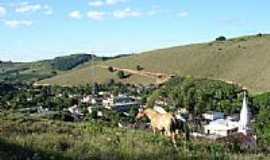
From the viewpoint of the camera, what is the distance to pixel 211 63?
131875 millimetres

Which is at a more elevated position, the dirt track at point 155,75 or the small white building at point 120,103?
the dirt track at point 155,75

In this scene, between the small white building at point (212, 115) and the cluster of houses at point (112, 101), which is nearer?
the small white building at point (212, 115)

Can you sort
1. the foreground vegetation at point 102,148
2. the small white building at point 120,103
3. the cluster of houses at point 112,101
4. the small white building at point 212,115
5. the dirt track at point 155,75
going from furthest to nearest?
1. the dirt track at point 155,75
2. the cluster of houses at point 112,101
3. the small white building at point 120,103
4. the small white building at point 212,115
5. the foreground vegetation at point 102,148

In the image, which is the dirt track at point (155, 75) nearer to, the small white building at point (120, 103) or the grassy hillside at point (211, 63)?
the grassy hillside at point (211, 63)

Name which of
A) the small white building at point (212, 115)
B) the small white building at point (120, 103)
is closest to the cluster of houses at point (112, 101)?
the small white building at point (120, 103)

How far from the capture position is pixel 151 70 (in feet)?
458

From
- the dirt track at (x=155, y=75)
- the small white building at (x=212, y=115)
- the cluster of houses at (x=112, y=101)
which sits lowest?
the cluster of houses at (x=112, y=101)

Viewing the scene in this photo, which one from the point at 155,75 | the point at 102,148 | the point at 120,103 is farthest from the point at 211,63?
the point at 102,148

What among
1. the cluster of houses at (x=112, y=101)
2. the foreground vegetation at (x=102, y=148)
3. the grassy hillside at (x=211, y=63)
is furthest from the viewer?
Result: the grassy hillside at (x=211, y=63)

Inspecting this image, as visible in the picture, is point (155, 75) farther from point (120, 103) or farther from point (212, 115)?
point (212, 115)

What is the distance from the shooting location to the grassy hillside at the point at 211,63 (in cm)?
12044

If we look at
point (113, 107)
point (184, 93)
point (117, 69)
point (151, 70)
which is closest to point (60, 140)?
point (184, 93)

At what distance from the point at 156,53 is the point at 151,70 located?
15957 millimetres

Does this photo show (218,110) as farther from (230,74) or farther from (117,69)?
(117,69)
